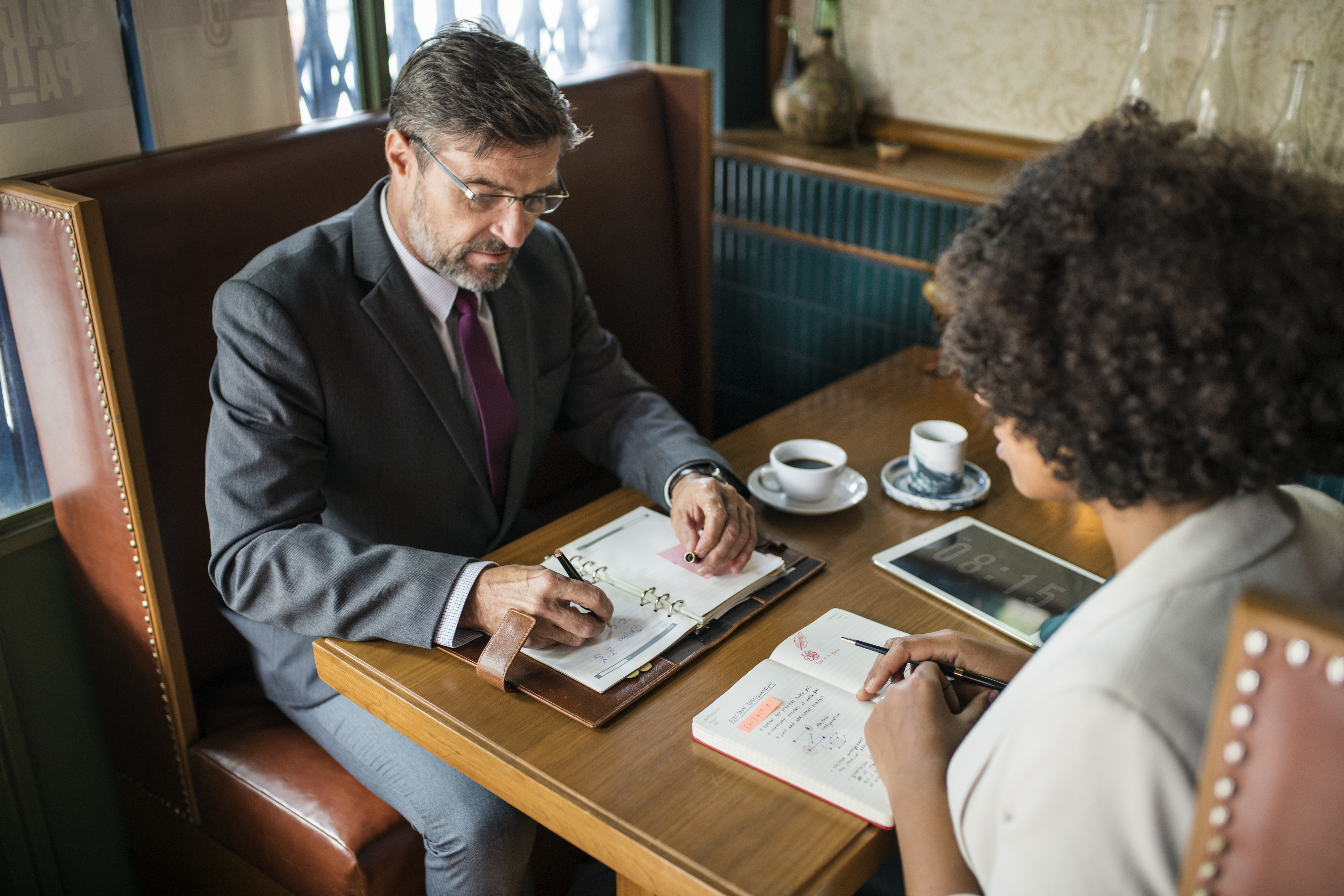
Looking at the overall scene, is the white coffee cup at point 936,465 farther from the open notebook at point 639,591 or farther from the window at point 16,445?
the window at point 16,445

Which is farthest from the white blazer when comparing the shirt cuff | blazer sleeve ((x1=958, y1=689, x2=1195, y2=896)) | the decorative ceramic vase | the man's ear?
the decorative ceramic vase

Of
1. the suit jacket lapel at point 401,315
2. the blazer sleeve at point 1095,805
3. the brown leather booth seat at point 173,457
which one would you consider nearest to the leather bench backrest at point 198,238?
the brown leather booth seat at point 173,457

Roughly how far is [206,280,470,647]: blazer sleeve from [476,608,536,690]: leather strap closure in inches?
4.2

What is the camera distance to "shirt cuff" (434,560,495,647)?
1301 millimetres

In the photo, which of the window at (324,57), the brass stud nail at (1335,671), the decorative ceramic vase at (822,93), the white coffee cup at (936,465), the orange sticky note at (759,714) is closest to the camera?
the brass stud nail at (1335,671)

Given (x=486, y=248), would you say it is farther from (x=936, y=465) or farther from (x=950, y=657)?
(x=950, y=657)

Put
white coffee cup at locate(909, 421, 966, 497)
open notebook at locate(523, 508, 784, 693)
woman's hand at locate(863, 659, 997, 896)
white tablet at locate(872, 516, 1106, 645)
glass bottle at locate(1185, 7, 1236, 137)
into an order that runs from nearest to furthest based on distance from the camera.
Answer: woman's hand at locate(863, 659, 997, 896) < open notebook at locate(523, 508, 784, 693) < white tablet at locate(872, 516, 1106, 645) < white coffee cup at locate(909, 421, 966, 497) < glass bottle at locate(1185, 7, 1236, 137)

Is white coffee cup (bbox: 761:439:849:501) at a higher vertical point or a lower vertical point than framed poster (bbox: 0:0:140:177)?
lower

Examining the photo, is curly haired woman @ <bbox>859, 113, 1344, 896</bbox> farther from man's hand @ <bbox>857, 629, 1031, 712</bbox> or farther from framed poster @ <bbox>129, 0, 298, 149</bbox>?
framed poster @ <bbox>129, 0, 298, 149</bbox>

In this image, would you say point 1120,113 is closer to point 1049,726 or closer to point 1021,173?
point 1021,173

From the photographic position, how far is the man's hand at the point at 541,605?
1.26 m

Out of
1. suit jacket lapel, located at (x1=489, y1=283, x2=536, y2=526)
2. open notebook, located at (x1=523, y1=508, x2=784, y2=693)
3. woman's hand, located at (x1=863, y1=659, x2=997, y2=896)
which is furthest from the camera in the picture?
suit jacket lapel, located at (x1=489, y1=283, x2=536, y2=526)

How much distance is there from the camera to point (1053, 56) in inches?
97.5

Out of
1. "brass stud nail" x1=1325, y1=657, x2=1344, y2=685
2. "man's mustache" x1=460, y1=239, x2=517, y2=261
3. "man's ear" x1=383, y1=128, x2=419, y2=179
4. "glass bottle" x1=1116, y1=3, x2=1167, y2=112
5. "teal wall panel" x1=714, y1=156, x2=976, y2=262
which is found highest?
"glass bottle" x1=1116, y1=3, x2=1167, y2=112
